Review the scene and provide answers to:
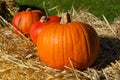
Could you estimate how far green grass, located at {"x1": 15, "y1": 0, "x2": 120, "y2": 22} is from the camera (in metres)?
8.78

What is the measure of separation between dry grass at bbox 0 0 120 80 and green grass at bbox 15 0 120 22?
6.82ft

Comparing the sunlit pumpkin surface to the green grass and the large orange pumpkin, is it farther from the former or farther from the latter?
the green grass

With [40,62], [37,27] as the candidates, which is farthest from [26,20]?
[40,62]

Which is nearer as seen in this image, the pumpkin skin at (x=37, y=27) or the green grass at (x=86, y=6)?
the pumpkin skin at (x=37, y=27)

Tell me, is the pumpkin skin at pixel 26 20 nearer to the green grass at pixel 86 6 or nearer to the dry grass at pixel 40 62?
the dry grass at pixel 40 62

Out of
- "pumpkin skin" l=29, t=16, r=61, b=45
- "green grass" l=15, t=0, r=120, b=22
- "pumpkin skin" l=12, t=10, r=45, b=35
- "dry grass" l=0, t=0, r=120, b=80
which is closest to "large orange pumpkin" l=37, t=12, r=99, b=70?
"dry grass" l=0, t=0, r=120, b=80

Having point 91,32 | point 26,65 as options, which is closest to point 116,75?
point 91,32

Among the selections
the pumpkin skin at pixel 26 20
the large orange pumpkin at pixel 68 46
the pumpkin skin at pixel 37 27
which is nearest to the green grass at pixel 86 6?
the pumpkin skin at pixel 26 20

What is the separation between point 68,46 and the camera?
5.09 metres

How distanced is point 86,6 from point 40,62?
4.03 metres

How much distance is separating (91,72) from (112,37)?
1.29 meters

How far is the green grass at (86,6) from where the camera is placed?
878cm

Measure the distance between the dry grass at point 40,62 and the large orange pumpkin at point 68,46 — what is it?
0.35 feet

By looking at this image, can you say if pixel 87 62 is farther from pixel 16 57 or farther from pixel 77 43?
pixel 16 57
